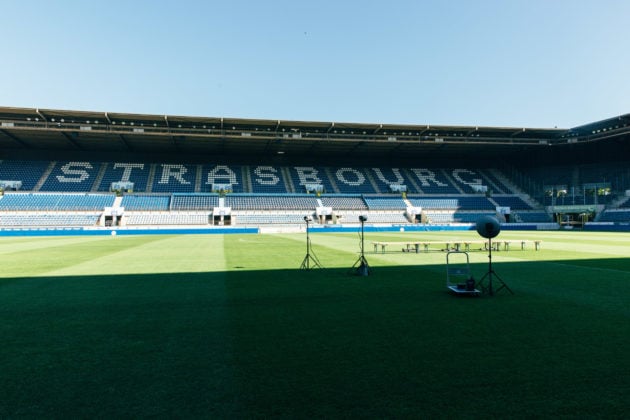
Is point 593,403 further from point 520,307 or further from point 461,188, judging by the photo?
point 461,188

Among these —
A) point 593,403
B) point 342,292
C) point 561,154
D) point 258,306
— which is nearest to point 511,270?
point 342,292

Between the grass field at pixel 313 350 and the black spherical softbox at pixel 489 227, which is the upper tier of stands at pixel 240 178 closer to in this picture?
the grass field at pixel 313 350

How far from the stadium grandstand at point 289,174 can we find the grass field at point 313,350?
41.7m

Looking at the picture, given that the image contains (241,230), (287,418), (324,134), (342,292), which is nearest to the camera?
(287,418)

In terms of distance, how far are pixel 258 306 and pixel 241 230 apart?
131ft

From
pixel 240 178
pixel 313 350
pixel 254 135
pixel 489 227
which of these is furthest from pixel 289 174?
pixel 313 350

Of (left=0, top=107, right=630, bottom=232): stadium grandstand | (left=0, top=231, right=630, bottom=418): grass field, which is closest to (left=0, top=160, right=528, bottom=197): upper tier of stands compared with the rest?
(left=0, top=107, right=630, bottom=232): stadium grandstand

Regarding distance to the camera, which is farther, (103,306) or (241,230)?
(241,230)

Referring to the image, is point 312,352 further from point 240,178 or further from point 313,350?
point 240,178

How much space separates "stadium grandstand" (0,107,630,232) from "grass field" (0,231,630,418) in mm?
41742

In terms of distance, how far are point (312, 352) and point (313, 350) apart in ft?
0.27

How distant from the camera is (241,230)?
47094 millimetres

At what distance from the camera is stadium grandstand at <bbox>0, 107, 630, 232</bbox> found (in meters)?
49.2

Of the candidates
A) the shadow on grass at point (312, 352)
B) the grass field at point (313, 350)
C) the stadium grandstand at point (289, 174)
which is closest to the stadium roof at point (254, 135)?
the stadium grandstand at point (289, 174)
